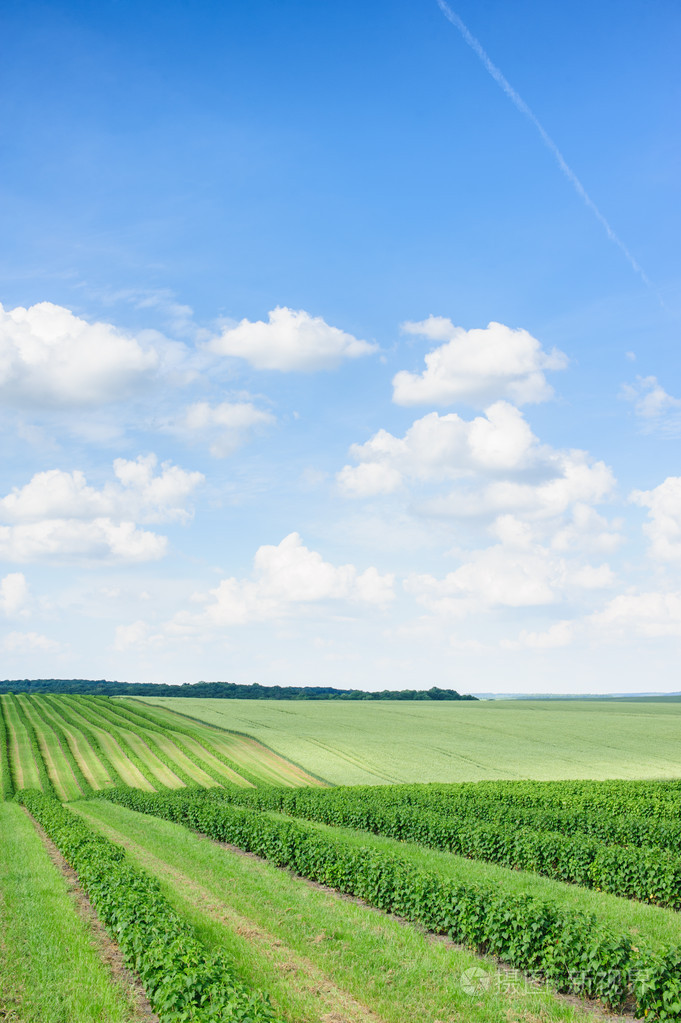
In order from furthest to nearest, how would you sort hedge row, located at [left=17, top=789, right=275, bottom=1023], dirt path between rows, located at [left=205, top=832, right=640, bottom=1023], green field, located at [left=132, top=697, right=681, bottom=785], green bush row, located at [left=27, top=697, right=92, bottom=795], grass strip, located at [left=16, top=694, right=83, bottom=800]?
green field, located at [left=132, top=697, right=681, bottom=785] → green bush row, located at [left=27, top=697, right=92, bottom=795] → grass strip, located at [left=16, top=694, right=83, bottom=800] → dirt path between rows, located at [left=205, top=832, right=640, bottom=1023] → hedge row, located at [left=17, top=789, right=275, bottom=1023]

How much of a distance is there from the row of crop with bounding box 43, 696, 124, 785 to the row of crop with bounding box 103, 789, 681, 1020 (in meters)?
31.0

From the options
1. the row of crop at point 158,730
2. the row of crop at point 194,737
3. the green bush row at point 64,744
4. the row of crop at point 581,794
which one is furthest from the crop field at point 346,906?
the row of crop at point 194,737

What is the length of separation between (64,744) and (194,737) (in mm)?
10982

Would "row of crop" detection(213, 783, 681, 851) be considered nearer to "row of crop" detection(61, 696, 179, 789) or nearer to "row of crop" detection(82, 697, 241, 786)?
"row of crop" detection(82, 697, 241, 786)

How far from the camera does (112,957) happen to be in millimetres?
15016

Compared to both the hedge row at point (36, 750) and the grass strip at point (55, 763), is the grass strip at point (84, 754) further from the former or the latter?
the hedge row at point (36, 750)

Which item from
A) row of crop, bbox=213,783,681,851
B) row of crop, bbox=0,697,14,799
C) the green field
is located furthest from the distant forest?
row of crop, bbox=213,783,681,851

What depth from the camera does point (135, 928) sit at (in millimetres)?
14555

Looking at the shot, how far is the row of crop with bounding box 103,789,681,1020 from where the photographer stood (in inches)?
495

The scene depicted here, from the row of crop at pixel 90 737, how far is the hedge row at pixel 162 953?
3214 cm

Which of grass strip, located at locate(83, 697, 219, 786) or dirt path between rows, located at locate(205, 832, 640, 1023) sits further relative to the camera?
grass strip, located at locate(83, 697, 219, 786)

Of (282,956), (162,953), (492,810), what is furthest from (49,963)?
(492,810)

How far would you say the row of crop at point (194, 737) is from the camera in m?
52.2

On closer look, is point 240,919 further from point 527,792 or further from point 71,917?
point 527,792
